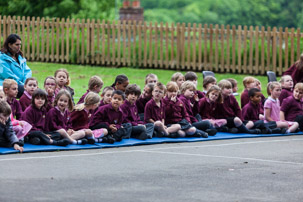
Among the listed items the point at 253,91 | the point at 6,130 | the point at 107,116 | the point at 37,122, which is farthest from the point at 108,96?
the point at 253,91

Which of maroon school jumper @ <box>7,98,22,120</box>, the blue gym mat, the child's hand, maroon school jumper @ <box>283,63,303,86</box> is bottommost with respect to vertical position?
the blue gym mat

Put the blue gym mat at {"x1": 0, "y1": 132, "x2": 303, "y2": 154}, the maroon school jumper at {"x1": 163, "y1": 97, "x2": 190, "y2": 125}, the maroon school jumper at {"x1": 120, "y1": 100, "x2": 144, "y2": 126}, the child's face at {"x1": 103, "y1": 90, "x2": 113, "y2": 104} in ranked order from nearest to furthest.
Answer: the blue gym mat at {"x1": 0, "y1": 132, "x2": 303, "y2": 154} → the child's face at {"x1": 103, "y1": 90, "x2": 113, "y2": 104} → the maroon school jumper at {"x1": 120, "y1": 100, "x2": 144, "y2": 126} → the maroon school jumper at {"x1": 163, "y1": 97, "x2": 190, "y2": 125}

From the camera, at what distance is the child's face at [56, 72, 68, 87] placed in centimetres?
1439

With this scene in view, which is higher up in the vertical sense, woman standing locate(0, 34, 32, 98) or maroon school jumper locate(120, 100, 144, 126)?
woman standing locate(0, 34, 32, 98)

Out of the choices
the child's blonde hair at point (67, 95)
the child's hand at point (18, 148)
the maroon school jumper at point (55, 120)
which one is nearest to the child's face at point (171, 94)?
the child's blonde hair at point (67, 95)

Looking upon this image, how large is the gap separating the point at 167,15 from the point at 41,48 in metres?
59.8

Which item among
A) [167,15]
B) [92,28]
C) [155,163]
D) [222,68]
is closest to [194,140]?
[155,163]

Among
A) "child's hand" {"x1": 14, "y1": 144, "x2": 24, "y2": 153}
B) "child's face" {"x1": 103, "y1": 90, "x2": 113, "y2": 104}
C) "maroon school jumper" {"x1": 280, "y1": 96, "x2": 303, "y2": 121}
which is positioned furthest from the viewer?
"maroon school jumper" {"x1": 280, "y1": 96, "x2": 303, "y2": 121}

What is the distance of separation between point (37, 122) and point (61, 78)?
185cm

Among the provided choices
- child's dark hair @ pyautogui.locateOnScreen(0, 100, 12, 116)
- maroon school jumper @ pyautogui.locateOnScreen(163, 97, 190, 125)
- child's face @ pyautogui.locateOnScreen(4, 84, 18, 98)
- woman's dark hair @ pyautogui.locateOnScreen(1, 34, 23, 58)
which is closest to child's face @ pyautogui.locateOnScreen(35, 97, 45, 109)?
child's face @ pyautogui.locateOnScreen(4, 84, 18, 98)

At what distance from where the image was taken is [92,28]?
93.1 ft

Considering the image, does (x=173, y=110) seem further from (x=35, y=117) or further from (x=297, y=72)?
(x=297, y=72)

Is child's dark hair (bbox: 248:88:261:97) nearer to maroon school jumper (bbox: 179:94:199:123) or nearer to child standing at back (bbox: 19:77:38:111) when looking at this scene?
maroon school jumper (bbox: 179:94:199:123)

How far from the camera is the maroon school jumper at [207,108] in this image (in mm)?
15416
